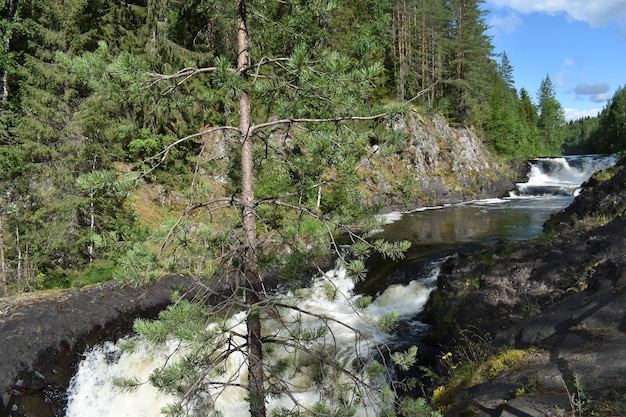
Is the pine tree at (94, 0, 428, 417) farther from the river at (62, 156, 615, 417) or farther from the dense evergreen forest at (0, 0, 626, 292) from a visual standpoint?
the river at (62, 156, 615, 417)

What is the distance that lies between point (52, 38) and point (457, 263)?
1581cm

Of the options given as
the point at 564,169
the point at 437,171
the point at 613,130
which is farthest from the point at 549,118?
the point at 437,171

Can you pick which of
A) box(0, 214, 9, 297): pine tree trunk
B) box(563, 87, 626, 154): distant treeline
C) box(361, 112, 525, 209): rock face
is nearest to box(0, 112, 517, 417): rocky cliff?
box(0, 214, 9, 297): pine tree trunk

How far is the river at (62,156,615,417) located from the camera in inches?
331

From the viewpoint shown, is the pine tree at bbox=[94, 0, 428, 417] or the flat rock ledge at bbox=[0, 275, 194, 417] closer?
the pine tree at bbox=[94, 0, 428, 417]

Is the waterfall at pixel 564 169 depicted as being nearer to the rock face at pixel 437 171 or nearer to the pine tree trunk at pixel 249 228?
the rock face at pixel 437 171

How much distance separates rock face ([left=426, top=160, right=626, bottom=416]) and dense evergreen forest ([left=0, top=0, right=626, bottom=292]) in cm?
360

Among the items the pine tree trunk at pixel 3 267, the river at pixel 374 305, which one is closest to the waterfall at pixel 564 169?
the river at pixel 374 305

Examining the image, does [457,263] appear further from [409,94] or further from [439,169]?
[409,94]

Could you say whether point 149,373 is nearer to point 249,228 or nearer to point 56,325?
point 56,325

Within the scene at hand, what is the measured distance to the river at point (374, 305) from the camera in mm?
8414

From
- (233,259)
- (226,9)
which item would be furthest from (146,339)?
(226,9)

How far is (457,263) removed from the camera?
1109 centimetres

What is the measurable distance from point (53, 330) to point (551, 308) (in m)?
10.5
